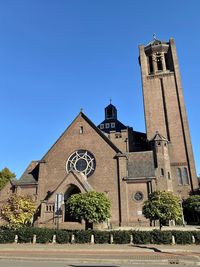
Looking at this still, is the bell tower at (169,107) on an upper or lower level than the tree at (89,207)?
upper

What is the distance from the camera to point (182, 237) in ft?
58.5

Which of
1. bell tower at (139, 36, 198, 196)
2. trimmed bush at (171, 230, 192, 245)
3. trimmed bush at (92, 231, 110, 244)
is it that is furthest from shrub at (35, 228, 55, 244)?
bell tower at (139, 36, 198, 196)

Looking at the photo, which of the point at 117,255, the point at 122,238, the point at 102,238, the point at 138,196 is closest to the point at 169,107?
the point at 138,196

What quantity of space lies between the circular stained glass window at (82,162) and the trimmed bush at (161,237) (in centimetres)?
1970

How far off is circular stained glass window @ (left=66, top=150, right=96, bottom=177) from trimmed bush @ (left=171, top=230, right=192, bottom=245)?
Answer: 2041 centimetres

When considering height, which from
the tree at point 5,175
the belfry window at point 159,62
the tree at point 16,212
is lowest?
the tree at point 16,212

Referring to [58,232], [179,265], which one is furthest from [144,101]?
[179,265]

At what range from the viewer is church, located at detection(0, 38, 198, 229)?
33625 mm

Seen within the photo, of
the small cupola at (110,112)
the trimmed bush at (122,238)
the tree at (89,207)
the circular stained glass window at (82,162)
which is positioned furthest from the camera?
the small cupola at (110,112)

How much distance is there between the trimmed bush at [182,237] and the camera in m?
17.7

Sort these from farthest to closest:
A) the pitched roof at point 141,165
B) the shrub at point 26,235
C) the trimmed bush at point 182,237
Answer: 1. the pitched roof at point 141,165
2. the shrub at point 26,235
3. the trimmed bush at point 182,237

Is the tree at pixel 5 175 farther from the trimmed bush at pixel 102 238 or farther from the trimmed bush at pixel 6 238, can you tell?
the trimmed bush at pixel 102 238

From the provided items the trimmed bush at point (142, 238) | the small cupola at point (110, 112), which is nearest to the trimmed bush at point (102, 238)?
the trimmed bush at point (142, 238)

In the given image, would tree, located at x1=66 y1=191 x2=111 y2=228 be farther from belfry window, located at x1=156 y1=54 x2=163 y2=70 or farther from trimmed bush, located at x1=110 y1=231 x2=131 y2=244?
belfry window, located at x1=156 y1=54 x2=163 y2=70
